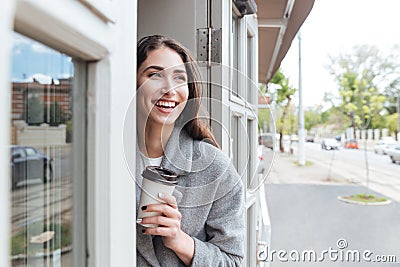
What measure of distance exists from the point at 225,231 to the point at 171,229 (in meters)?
0.09

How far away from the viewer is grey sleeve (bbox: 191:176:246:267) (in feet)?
1.62

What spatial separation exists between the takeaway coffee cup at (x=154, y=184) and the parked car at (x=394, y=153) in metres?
6.43

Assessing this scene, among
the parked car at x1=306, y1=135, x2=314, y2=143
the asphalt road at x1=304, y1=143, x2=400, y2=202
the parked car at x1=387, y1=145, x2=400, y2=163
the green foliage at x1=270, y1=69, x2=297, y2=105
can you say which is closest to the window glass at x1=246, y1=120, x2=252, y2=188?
the asphalt road at x1=304, y1=143, x2=400, y2=202

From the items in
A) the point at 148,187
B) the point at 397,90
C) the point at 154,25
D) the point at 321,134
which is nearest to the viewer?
the point at 148,187

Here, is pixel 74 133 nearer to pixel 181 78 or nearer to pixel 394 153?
pixel 181 78

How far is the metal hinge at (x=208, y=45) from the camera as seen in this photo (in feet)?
2.27

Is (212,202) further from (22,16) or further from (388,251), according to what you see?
(388,251)

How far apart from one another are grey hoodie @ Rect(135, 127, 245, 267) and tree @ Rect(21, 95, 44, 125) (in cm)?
24

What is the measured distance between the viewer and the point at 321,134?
11883 millimetres

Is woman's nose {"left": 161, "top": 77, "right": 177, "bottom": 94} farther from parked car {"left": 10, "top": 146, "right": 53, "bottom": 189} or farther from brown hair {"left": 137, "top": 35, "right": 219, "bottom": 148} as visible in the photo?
parked car {"left": 10, "top": 146, "right": 53, "bottom": 189}

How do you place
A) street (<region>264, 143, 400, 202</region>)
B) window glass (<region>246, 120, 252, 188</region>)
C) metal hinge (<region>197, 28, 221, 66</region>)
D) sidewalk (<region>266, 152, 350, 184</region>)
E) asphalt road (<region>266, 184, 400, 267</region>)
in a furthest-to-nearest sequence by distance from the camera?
sidewalk (<region>266, 152, 350, 184</region>), street (<region>264, 143, 400, 202</region>), asphalt road (<region>266, 184, 400, 267</region>), window glass (<region>246, 120, 252, 188</region>), metal hinge (<region>197, 28, 221, 66</region>)

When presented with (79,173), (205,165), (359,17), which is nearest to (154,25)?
(205,165)

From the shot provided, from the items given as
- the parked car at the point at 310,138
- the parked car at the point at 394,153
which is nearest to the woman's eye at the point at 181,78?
the parked car at the point at 394,153

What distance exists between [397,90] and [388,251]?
5.26 metres
